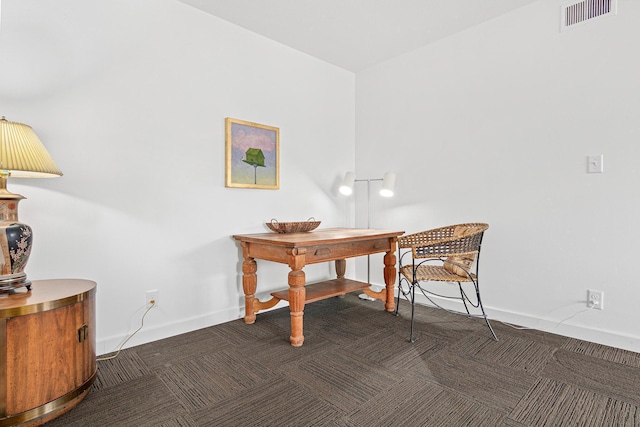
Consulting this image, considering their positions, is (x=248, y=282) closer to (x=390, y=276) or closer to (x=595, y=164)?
(x=390, y=276)

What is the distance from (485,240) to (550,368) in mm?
1097

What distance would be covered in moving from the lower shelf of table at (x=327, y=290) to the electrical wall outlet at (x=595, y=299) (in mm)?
1612

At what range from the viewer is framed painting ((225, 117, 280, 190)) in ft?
9.13

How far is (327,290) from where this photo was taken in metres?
2.86

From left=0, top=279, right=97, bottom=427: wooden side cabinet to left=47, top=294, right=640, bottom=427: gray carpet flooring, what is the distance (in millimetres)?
113

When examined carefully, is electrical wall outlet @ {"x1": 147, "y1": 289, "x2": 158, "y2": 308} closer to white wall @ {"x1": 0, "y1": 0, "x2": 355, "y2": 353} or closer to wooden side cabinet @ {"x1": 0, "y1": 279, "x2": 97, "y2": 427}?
white wall @ {"x1": 0, "y1": 0, "x2": 355, "y2": 353}

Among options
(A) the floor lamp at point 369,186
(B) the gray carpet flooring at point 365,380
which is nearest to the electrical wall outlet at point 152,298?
(B) the gray carpet flooring at point 365,380

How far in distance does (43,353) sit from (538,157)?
127 inches

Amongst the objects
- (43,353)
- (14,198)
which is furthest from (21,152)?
(43,353)

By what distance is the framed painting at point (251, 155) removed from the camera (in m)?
2.78

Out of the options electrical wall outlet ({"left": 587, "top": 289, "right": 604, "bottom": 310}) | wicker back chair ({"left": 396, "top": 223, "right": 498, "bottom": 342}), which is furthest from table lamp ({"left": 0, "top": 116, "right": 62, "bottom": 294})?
electrical wall outlet ({"left": 587, "top": 289, "right": 604, "bottom": 310})

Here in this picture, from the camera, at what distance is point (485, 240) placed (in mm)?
2832

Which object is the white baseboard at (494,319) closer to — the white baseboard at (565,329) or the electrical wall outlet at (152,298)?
the white baseboard at (565,329)

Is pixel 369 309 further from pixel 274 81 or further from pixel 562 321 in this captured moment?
pixel 274 81
